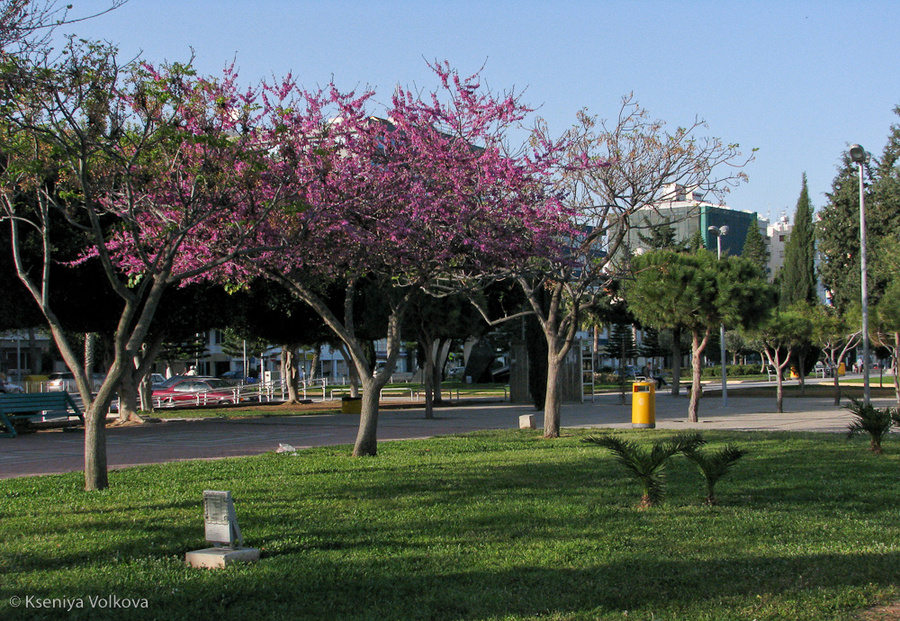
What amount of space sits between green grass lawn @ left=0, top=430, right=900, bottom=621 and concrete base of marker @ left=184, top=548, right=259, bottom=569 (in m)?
0.15

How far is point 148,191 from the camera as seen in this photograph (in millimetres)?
10727

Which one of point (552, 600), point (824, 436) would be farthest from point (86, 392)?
point (824, 436)

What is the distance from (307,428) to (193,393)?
65.2 feet

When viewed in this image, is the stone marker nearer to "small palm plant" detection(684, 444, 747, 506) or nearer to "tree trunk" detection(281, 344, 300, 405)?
"small palm plant" detection(684, 444, 747, 506)

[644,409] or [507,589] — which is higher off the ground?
[507,589]

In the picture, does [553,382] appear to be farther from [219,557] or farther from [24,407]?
[24,407]

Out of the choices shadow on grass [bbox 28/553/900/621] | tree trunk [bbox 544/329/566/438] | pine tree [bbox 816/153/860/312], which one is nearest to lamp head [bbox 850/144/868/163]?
tree trunk [bbox 544/329/566/438]

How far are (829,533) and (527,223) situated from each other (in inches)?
303

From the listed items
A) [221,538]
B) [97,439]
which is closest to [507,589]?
[221,538]

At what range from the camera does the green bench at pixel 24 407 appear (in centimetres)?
2125

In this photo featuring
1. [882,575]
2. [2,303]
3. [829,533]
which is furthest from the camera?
[2,303]

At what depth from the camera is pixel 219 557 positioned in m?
5.73

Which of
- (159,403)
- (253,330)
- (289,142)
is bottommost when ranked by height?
(159,403)

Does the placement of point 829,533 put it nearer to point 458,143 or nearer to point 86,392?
point 86,392
